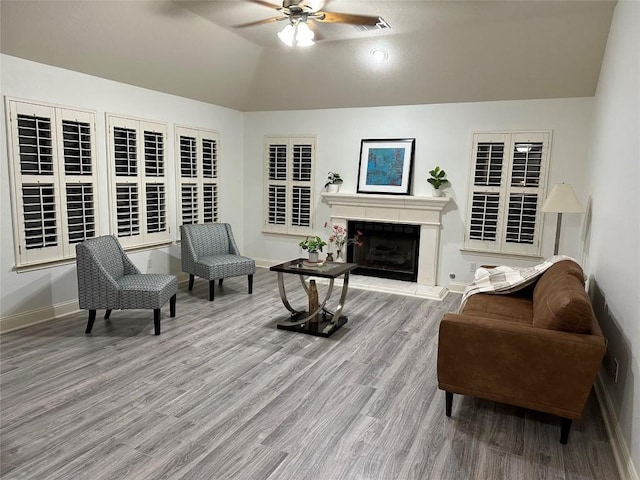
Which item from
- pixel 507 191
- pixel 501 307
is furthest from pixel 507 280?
A: pixel 507 191

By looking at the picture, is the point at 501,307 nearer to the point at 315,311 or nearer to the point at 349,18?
the point at 315,311

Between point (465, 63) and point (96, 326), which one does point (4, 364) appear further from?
point (465, 63)

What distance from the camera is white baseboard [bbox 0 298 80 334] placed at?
4082 millimetres

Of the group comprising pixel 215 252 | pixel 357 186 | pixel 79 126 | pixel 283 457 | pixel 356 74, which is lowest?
pixel 283 457

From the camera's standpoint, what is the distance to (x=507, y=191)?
18.2ft

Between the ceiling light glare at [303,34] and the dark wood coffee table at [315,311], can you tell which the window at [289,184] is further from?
the ceiling light glare at [303,34]

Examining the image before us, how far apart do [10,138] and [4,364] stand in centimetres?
198

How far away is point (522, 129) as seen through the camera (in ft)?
17.8

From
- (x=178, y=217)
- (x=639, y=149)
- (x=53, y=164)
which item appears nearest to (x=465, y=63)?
(x=639, y=149)

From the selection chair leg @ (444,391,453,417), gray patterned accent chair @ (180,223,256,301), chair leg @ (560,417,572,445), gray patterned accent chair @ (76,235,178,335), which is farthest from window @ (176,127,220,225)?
chair leg @ (560,417,572,445)

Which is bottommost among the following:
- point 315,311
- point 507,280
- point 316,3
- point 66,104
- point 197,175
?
point 315,311

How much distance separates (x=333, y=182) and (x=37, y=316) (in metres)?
4.01

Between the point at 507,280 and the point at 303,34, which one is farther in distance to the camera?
the point at 507,280

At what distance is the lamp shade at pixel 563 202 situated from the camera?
443cm
